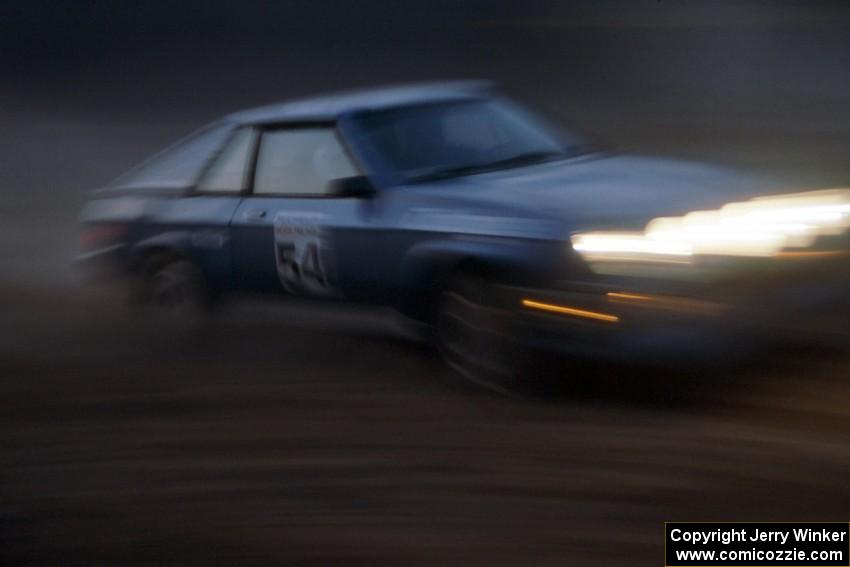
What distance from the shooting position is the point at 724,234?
515cm

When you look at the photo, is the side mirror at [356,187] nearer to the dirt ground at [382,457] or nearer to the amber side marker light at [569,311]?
the dirt ground at [382,457]

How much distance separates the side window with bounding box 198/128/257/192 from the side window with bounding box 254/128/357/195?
0.11 meters

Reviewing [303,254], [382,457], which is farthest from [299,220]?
[382,457]

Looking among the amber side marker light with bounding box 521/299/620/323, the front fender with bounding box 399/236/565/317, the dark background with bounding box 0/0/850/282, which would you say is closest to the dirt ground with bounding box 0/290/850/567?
the front fender with bounding box 399/236/565/317

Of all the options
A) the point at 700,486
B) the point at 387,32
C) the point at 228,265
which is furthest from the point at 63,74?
the point at 700,486

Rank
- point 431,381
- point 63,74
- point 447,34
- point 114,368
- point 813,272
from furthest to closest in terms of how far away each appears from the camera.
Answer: point 63,74, point 447,34, point 114,368, point 431,381, point 813,272

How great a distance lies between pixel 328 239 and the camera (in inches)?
248

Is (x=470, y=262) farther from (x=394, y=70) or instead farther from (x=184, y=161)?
(x=394, y=70)

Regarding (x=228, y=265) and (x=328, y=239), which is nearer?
(x=328, y=239)

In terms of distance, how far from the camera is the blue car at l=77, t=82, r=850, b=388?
16.9ft

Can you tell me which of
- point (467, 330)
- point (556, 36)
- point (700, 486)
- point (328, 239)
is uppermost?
point (556, 36)

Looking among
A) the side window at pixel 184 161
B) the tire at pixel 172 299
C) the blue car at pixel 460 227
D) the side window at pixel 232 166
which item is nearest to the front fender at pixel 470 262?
the blue car at pixel 460 227

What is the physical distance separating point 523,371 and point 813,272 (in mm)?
1193

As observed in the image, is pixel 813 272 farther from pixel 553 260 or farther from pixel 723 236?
pixel 553 260
